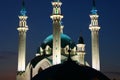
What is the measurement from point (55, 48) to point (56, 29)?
1.92 metres

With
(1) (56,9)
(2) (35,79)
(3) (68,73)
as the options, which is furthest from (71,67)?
(1) (56,9)

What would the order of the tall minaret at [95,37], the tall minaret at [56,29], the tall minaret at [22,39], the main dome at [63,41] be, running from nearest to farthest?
the tall minaret at [56,29] < the tall minaret at [95,37] < the tall minaret at [22,39] < the main dome at [63,41]

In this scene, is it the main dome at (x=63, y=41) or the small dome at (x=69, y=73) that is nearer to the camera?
the small dome at (x=69, y=73)

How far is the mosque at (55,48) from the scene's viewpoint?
2680 centimetres

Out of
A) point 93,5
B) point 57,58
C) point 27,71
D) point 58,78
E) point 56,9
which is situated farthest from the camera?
point 93,5

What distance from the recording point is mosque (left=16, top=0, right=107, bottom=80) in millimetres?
26802

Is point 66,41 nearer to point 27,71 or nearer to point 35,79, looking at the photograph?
point 27,71

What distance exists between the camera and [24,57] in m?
29.4

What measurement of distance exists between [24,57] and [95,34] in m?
7.88

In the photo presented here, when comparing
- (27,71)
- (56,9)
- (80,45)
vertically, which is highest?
(56,9)

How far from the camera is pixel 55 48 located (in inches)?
1011

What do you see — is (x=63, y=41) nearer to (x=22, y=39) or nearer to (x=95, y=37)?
(x=95, y=37)

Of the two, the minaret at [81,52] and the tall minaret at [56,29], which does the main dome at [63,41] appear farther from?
the tall minaret at [56,29]

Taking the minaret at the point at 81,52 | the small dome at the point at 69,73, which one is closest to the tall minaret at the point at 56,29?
the minaret at the point at 81,52
